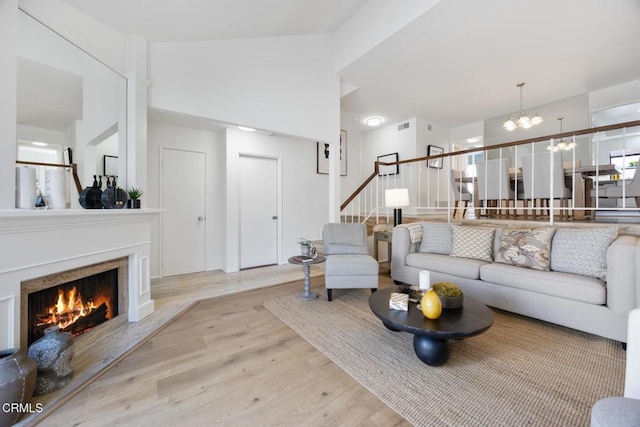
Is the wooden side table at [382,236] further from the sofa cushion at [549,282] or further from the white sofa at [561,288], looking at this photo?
the sofa cushion at [549,282]

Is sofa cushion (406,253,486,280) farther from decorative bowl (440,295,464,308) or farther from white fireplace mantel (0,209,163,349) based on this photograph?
white fireplace mantel (0,209,163,349)

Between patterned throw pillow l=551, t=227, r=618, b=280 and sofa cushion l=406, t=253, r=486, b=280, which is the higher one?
patterned throw pillow l=551, t=227, r=618, b=280

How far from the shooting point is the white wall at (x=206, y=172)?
4.01m

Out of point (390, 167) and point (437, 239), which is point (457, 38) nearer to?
point (437, 239)

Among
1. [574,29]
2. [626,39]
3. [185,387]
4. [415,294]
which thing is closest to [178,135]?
[185,387]

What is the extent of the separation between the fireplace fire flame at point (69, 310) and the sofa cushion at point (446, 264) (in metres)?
3.44

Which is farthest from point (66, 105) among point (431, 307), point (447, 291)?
point (447, 291)

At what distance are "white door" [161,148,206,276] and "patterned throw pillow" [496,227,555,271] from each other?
171 inches

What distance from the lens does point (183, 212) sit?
4.31 m

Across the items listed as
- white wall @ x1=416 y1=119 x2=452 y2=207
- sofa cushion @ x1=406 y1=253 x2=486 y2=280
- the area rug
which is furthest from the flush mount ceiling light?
the area rug

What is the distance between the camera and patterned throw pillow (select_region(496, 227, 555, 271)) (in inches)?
103

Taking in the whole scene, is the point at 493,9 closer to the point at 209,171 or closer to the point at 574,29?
the point at 574,29

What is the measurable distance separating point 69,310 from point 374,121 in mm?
5964

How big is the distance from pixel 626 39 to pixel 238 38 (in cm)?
501
